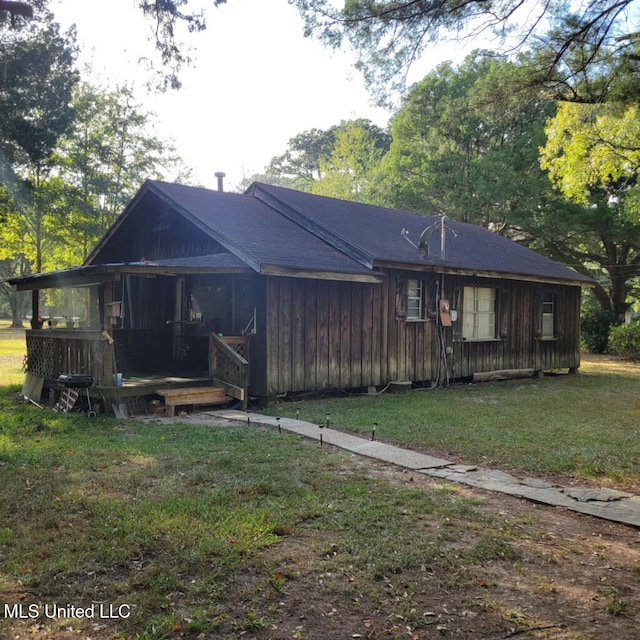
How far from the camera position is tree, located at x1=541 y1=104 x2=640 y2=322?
570 inches

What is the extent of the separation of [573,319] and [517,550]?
15.0 m

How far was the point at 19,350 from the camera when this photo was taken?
22.2 metres

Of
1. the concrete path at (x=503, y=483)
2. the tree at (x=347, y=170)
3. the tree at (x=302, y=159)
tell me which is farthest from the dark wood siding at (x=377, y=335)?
the tree at (x=302, y=159)

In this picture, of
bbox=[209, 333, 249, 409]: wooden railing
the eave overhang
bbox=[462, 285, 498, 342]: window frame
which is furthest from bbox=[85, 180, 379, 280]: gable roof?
bbox=[462, 285, 498, 342]: window frame

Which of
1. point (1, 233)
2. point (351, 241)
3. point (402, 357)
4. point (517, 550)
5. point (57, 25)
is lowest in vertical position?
point (517, 550)

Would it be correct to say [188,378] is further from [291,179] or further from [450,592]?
[291,179]

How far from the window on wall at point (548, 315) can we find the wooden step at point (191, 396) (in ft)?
34.5

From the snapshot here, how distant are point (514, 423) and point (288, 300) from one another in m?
4.39

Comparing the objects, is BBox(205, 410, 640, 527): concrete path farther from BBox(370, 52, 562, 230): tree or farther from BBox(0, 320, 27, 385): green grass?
BBox(370, 52, 562, 230): tree

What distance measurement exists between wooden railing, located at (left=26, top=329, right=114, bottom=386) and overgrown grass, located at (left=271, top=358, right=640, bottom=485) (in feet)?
9.35

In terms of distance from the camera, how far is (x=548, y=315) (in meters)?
16.5

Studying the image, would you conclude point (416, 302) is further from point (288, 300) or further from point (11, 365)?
point (11, 365)

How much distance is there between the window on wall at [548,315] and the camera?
16.4 m

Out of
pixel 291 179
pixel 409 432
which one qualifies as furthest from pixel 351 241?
pixel 291 179
